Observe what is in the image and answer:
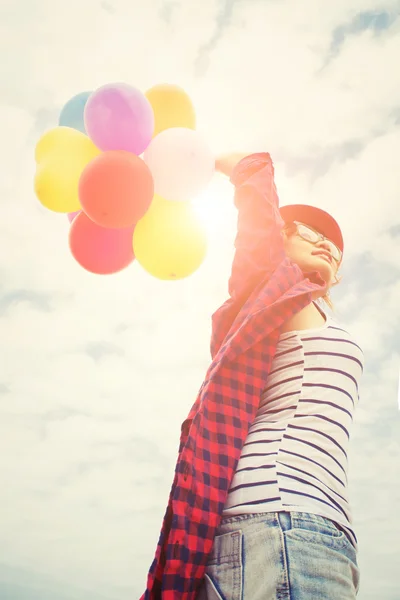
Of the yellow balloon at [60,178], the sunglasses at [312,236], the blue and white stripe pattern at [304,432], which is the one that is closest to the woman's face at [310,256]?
the sunglasses at [312,236]

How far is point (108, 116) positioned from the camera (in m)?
2.10

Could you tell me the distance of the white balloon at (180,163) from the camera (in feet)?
6.73

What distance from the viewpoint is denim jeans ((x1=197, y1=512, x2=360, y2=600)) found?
89cm

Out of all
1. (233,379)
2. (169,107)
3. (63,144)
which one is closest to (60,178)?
(63,144)

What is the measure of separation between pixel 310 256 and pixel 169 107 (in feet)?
3.86

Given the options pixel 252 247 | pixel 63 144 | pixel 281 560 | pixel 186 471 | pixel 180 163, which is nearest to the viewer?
pixel 281 560

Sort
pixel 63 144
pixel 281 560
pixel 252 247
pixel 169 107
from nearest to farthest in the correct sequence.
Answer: pixel 281 560, pixel 252 247, pixel 63 144, pixel 169 107

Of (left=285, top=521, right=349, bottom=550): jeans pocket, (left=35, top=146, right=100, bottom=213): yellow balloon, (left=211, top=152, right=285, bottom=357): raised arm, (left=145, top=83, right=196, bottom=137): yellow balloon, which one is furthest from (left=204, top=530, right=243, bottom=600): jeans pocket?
(left=145, top=83, right=196, bottom=137): yellow balloon

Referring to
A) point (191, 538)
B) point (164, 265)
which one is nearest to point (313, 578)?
point (191, 538)

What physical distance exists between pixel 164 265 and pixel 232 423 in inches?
44.7

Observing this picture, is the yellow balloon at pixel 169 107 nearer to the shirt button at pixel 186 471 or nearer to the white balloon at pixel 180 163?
the white balloon at pixel 180 163

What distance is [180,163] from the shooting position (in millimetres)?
2051

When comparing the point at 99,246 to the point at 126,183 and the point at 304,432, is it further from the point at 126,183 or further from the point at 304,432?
the point at 304,432

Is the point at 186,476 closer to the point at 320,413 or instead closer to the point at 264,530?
the point at 264,530
